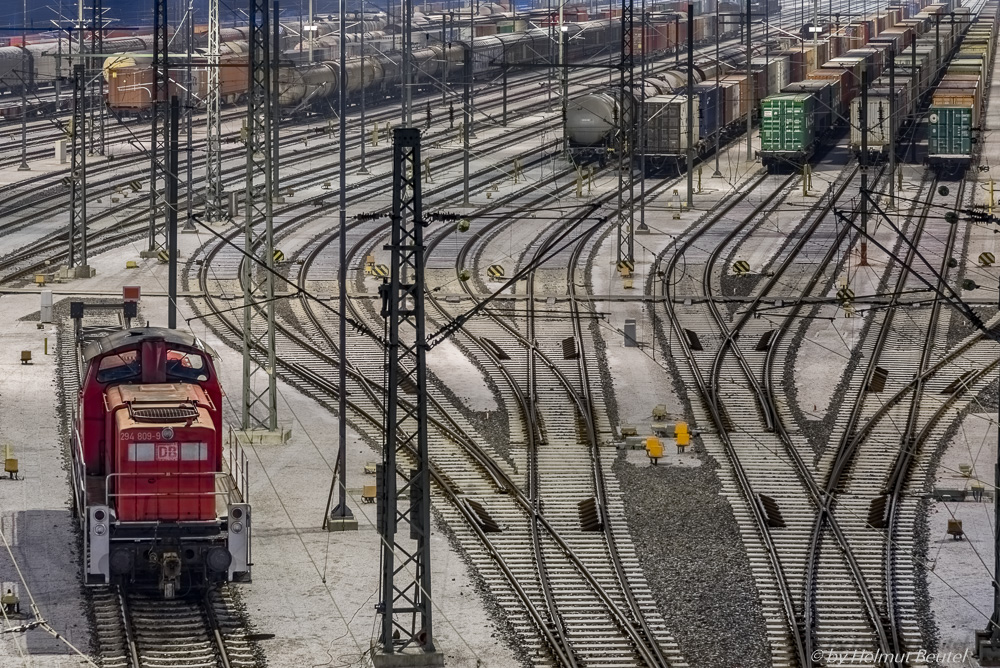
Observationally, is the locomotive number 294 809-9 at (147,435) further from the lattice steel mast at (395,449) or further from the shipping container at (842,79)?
the shipping container at (842,79)

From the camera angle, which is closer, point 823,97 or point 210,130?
point 210,130

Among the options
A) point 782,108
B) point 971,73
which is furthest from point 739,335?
point 971,73

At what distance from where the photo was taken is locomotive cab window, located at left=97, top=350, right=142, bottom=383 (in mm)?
25109

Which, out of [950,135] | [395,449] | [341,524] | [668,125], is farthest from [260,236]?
[950,135]

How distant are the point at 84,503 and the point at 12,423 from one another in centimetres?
1119

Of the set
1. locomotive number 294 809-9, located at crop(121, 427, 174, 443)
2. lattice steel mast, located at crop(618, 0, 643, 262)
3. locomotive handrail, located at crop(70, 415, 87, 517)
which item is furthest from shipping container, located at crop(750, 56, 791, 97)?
locomotive number 294 809-9, located at crop(121, 427, 174, 443)

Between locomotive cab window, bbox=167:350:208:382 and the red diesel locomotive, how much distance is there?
747 mm

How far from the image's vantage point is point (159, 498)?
78.1 ft

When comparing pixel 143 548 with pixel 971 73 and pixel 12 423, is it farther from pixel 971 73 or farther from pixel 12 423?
pixel 971 73

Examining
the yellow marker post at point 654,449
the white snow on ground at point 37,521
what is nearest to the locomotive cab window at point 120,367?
the white snow on ground at point 37,521

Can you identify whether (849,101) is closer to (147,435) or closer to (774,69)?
(774,69)

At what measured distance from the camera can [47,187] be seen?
67.9 metres

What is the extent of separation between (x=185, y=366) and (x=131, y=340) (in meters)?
0.86

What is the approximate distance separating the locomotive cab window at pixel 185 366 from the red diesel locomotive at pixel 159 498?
747mm
